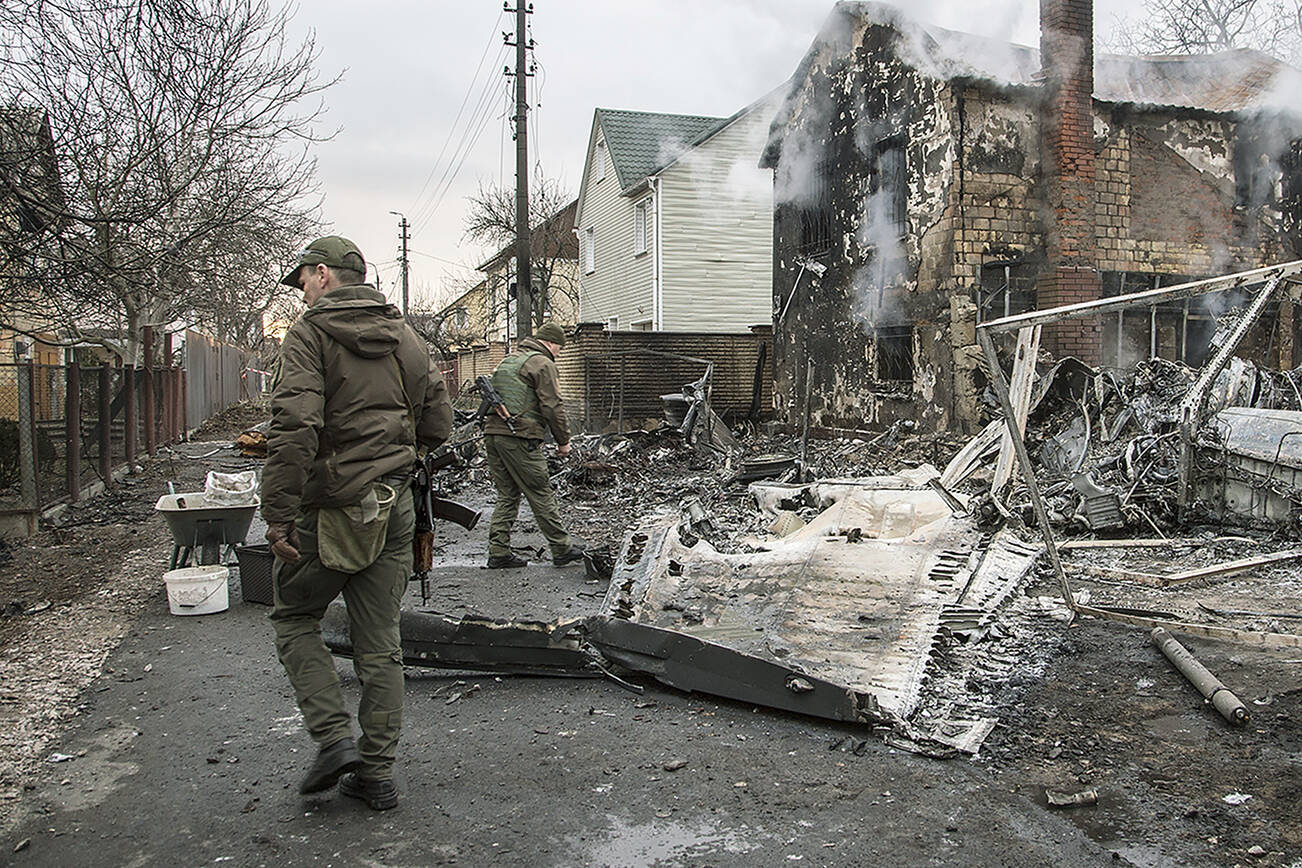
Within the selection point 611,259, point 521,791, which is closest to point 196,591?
point 521,791

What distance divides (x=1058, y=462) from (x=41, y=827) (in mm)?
9158

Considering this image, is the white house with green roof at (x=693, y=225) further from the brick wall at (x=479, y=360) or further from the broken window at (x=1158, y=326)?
→ the broken window at (x=1158, y=326)

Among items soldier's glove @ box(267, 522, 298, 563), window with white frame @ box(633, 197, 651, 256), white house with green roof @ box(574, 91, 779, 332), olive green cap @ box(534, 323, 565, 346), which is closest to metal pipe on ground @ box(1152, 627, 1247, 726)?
soldier's glove @ box(267, 522, 298, 563)

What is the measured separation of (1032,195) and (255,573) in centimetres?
1099

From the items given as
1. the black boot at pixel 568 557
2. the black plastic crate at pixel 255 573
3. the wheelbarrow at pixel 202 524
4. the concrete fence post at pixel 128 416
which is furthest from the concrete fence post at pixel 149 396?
the black boot at pixel 568 557

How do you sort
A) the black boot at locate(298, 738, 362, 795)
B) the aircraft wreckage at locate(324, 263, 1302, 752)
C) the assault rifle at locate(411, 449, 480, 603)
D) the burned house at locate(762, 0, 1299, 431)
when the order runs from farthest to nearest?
the burned house at locate(762, 0, 1299, 431) → the aircraft wreckage at locate(324, 263, 1302, 752) → the assault rifle at locate(411, 449, 480, 603) → the black boot at locate(298, 738, 362, 795)

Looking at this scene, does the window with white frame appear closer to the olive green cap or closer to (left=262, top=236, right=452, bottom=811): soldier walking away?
the olive green cap

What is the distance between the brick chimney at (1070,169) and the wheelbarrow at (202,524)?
32.9 feet

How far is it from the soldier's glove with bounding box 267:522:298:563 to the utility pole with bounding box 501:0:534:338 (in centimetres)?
1459

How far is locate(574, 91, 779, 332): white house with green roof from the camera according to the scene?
23.3 m

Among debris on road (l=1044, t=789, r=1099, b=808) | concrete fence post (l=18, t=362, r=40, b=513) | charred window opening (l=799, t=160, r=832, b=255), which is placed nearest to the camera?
debris on road (l=1044, t=789, r=1099, b=808)

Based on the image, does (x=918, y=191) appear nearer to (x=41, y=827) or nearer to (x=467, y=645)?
(x=467, y=645)

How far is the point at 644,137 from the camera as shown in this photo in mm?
26703

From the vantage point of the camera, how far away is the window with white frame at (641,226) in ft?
79.7
